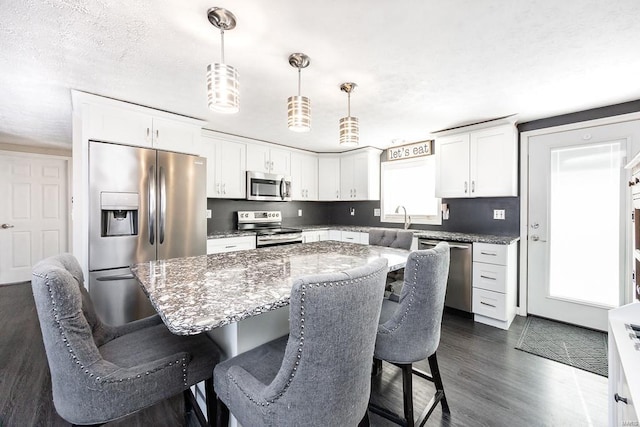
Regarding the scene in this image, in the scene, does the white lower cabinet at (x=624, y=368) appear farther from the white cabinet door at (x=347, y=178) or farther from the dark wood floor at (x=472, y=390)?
the white cabinet door at (x=347, y=178)

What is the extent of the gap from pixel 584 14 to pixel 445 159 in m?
2.17

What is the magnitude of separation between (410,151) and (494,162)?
138 centimetres

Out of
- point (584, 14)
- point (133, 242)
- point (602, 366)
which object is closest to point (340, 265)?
point (584, 14)

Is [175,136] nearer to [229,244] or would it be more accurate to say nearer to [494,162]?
[229,244]

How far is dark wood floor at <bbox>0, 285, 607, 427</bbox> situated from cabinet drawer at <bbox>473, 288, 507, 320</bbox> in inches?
11.0

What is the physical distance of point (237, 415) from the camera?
0.93 m

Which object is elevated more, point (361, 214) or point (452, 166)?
point (452, 166)

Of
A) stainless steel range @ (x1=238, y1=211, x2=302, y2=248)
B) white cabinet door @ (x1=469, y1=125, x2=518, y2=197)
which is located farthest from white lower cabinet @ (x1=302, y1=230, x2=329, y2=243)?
white cabinet door @ (x1=469, y1=125, x2=518, y2=197)

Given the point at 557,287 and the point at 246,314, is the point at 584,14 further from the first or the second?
the point at 557,287

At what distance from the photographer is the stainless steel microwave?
4023mm

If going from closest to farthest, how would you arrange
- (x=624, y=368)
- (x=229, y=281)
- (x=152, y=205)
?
(x=624, y=368) < (x=229, y=281) < (x=152, y=205)

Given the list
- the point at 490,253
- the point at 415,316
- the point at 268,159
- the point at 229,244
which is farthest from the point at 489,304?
the point at 268,159

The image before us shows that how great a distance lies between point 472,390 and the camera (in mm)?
1868

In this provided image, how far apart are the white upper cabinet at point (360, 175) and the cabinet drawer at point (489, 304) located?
2.20 m
